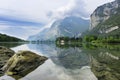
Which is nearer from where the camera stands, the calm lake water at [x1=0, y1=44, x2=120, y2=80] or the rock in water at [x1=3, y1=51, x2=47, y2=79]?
the calm lake water at [x1=0, y1=44, x2=120, y2=80]

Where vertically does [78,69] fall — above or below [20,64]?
below

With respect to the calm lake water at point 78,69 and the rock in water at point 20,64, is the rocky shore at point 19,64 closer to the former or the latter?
the rock in water at point 20,64

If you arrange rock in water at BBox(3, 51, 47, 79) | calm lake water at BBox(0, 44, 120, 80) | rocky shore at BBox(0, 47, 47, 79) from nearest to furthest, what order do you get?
Answer: calm lake water at BBox(0, 44, 120, 80), rocky shore at BBox(0, 47, 47, 79), rock in water at BBox(3, 51, 47, 79)

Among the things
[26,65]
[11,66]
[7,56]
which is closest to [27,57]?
[26,65]

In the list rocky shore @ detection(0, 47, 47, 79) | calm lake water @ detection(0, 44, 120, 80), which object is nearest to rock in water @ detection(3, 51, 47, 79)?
rocky shore @ detection(0, 47, 47, 79)

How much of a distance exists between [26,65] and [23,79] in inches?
338

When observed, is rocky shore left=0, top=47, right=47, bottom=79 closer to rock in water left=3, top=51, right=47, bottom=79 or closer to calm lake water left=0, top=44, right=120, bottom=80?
rock in water left=3, top=51, right=47, bottom=79

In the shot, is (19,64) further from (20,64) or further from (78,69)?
(78,69)

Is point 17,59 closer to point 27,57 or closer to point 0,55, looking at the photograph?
point 27,57

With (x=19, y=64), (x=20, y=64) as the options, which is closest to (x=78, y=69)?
(x=20, y=64)

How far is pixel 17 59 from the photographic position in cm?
3125

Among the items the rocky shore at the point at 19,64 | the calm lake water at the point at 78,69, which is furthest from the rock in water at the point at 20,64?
the calm lake water at the point at 78,69

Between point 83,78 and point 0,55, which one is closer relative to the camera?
point 83,78

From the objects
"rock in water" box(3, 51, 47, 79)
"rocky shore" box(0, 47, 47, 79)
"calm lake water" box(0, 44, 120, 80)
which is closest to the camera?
"calm lake water" box(0, 44, 120, 80)
